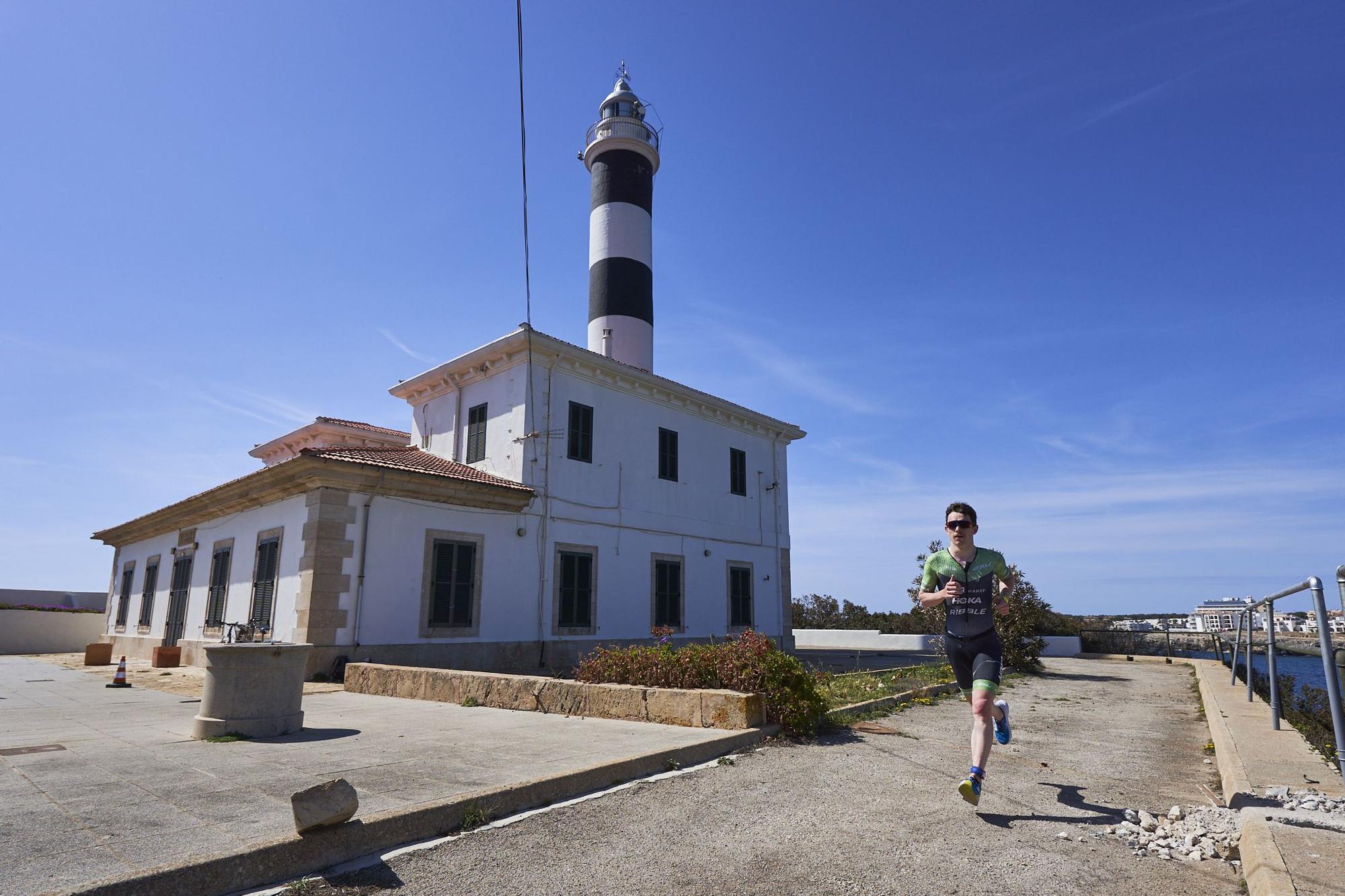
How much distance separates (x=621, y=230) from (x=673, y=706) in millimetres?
18051

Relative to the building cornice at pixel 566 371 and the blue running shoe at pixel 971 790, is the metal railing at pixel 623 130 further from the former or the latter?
the blue running shoe at pixel 971 790

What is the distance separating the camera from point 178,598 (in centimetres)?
1731

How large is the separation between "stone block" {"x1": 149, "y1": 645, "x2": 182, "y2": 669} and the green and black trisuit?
15375mm

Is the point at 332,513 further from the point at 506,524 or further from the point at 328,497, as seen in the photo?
the point at 506,524

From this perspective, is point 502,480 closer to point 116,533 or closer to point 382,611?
point 382,611

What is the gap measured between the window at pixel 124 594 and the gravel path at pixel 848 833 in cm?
2115

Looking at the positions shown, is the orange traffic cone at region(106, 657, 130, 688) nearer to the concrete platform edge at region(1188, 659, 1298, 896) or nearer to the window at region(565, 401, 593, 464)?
the window at region(565, 401, 593, 464)

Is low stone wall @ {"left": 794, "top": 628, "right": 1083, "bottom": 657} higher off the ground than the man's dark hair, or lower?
lower

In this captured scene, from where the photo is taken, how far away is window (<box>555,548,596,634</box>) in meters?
15.3

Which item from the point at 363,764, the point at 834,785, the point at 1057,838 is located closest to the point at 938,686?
the point at 834,785

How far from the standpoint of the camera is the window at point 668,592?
1734 centimetres

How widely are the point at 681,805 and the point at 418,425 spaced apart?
15.1 m

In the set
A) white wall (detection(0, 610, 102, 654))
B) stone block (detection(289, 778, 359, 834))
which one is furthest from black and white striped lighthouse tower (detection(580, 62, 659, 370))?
white wall (detection(0, 610, 102, 654))

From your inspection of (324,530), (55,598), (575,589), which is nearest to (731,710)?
(324,530)
